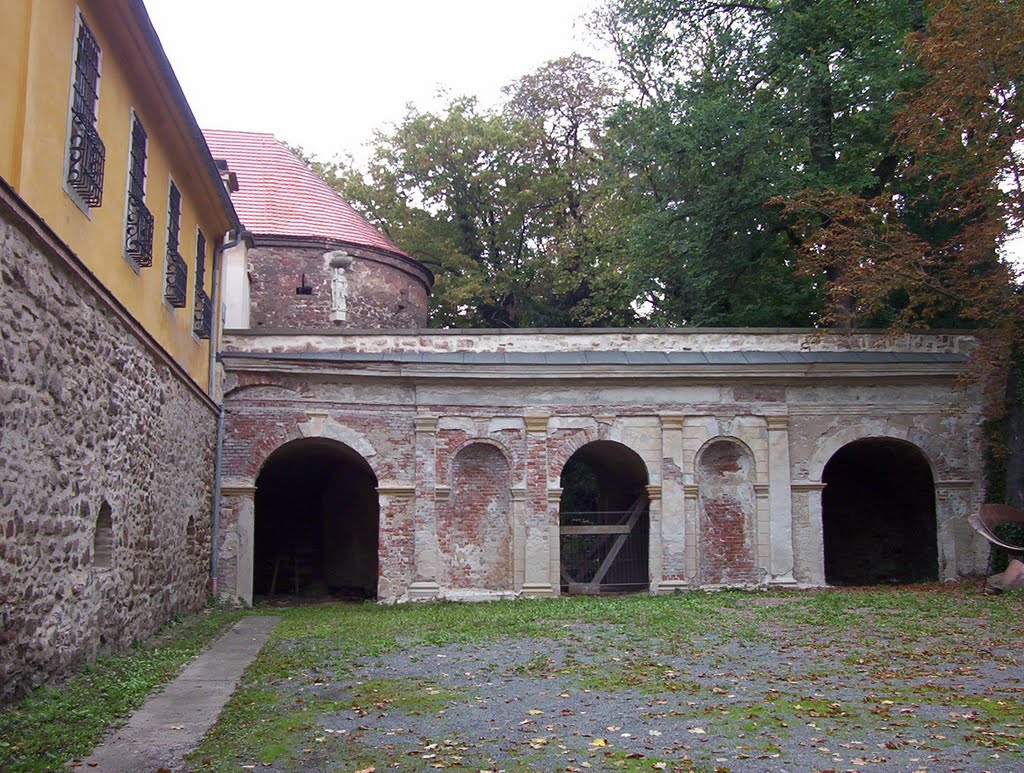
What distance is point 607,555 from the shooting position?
19.2 meters

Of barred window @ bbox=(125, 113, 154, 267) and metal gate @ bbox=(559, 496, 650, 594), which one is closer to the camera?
barred window @ bbox=(125, 113, 154, 267)

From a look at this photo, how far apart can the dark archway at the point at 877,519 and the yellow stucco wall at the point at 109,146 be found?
13.2 m

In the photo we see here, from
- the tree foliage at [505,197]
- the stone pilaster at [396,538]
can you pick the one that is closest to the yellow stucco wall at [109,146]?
the stone pilaster at [396,538]

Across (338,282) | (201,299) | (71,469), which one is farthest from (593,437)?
(71,469)

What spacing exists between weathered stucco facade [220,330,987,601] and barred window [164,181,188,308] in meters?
4.63

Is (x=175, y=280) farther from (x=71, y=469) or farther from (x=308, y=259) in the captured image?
(x=308, y=259)

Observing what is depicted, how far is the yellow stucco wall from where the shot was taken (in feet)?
23.7

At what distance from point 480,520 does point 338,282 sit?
7.75 m

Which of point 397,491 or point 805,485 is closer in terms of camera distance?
point 397,491

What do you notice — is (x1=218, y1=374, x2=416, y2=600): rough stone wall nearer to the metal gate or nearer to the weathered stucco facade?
the weathered stucco facade

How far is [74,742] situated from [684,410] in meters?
13.6

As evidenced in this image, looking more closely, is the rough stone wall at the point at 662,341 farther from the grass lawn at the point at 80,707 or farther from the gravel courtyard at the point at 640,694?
the grass lawn at the point at 80,707

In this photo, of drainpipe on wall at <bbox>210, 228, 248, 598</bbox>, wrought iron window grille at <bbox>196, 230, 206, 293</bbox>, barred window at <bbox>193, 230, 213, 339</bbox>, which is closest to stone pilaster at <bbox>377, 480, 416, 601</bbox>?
drainpipe on wall at <bbox>210, 228, 248, 598</bbox>

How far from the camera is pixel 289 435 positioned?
17641 mm
